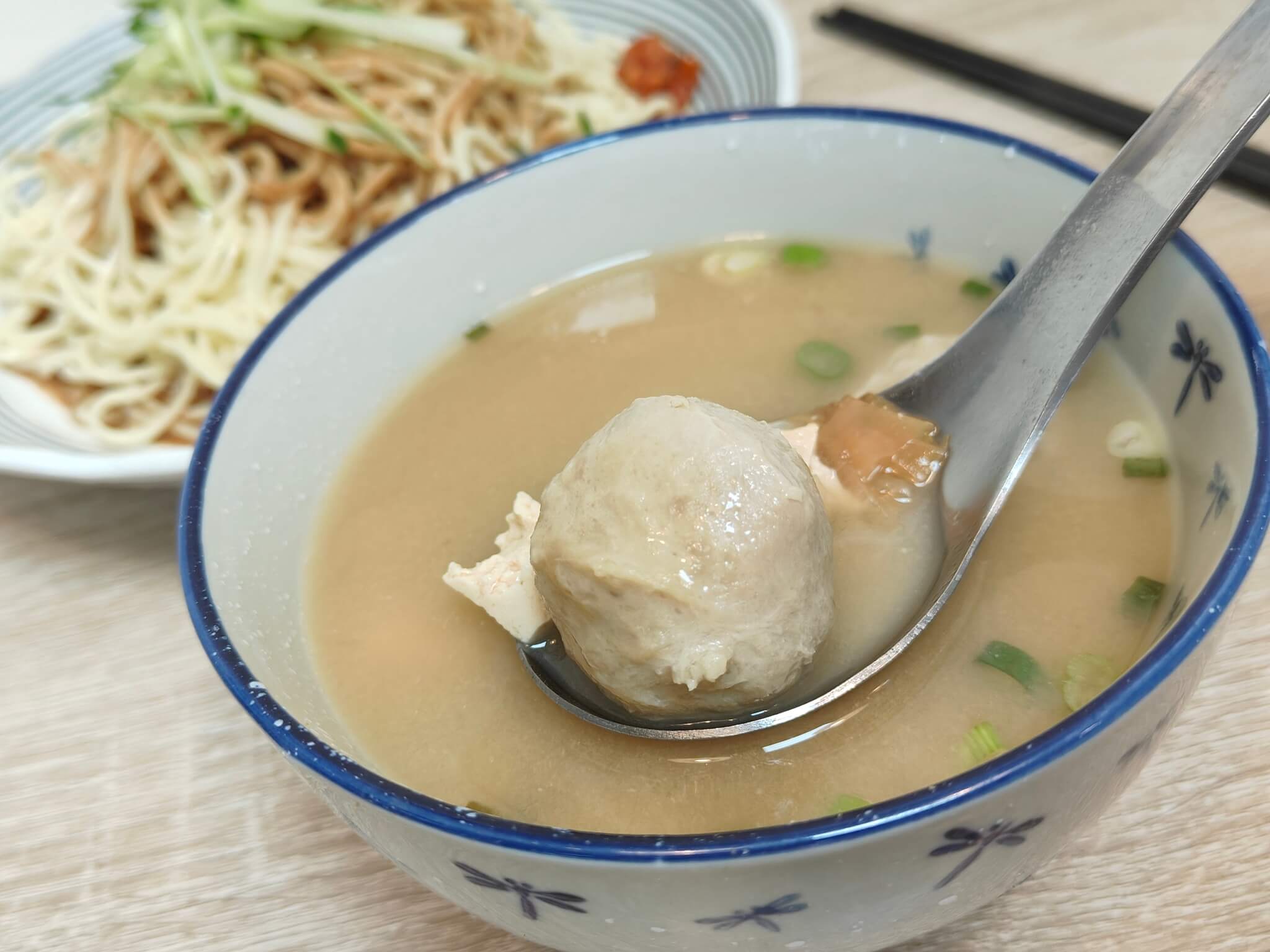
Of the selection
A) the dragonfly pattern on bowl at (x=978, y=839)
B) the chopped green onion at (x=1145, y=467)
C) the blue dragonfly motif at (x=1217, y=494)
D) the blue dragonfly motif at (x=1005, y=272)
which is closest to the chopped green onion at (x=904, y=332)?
the blue dragonfly motif at (x=1005, y=272)

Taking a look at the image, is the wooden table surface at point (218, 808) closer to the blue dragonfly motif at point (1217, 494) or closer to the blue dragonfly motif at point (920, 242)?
the blue dragonfly motif at point (1217, 494)

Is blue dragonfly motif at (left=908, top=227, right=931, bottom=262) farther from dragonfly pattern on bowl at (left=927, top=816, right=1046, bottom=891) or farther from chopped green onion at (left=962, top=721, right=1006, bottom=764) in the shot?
dragonfly pattern on bowl at (left=927, top=816, right=1046, bottom=891)

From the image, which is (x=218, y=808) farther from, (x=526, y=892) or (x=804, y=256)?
(x=804, y=256)

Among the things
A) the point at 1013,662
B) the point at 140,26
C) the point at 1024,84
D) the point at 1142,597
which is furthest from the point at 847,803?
the point at 140,26

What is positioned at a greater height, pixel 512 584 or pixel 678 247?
pixel 678 247

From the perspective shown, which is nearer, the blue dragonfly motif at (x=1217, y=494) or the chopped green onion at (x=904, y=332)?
the blue dragonfly motif at (x=1217, y=494)
